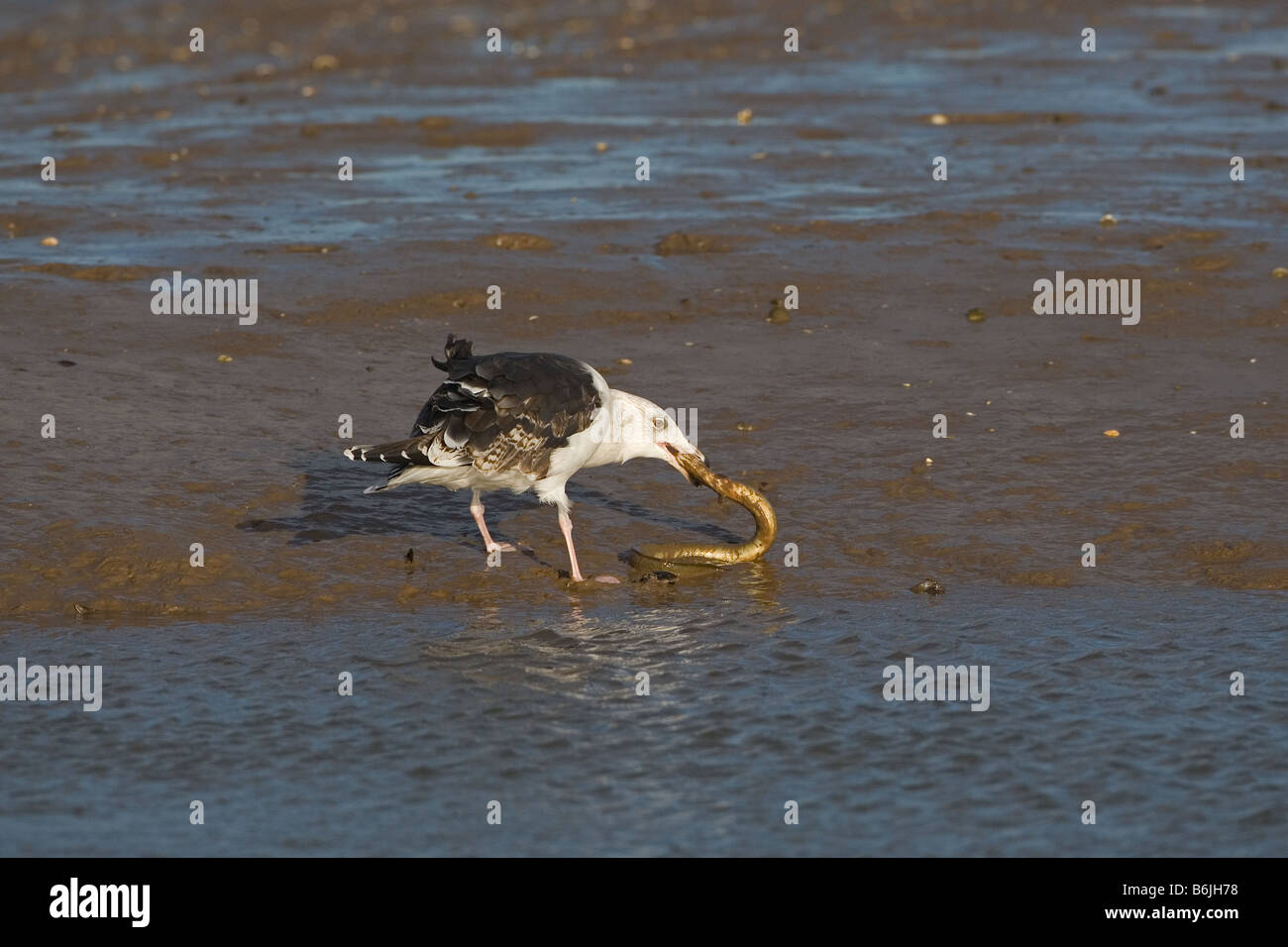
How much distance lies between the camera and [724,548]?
30.5 feet

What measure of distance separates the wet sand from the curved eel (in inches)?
4.2

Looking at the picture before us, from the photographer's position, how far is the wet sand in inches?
361

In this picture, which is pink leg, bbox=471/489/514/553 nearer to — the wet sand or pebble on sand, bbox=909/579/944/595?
the wet sand

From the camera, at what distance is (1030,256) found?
1427 cm

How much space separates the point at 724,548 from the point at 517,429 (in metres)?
1.28

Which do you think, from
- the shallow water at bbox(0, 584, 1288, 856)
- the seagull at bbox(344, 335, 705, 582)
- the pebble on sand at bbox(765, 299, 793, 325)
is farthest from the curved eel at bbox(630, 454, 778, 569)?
the pebble on sand at bbox(765, 299, 793, 325)

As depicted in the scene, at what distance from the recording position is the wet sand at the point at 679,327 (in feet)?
30.1

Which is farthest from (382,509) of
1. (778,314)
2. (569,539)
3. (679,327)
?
(778,314)

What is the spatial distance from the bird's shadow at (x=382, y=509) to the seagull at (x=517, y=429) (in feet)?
2.32

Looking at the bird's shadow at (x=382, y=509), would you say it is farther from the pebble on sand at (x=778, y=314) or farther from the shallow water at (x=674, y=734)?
the pebble on sand at (x=778, y=314)

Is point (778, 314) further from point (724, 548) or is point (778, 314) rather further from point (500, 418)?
point (500, 418)
